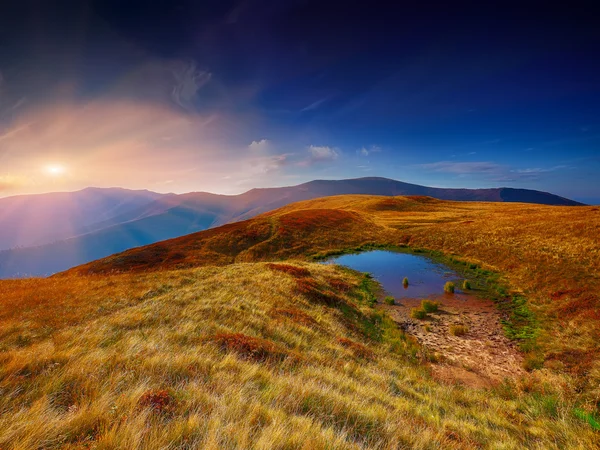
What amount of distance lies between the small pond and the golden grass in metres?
10.8

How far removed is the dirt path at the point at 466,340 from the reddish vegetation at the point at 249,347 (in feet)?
24.6

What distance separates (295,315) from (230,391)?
25.3 ft

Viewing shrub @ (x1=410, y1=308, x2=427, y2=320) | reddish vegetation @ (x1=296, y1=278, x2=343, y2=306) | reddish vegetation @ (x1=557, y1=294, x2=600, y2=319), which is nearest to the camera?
reddish vegetation @ (x1=557, y1=294, x2=600, y2=319)

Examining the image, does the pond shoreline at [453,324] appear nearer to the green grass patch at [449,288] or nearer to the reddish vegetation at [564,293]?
the green grass patch at [449,288]

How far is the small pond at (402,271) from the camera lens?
21688 mm

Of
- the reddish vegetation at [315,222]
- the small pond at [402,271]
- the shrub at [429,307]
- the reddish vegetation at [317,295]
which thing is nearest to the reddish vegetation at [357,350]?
the reddish vegetation at [317,295]

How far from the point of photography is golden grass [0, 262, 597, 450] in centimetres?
328

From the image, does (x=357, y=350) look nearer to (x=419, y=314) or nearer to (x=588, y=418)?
(x=588, y=418)

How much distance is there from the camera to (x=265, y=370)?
6.00 meters

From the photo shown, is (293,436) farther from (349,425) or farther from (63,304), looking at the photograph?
(63,304)

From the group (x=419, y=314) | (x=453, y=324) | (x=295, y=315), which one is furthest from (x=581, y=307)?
(x=295, y=315)

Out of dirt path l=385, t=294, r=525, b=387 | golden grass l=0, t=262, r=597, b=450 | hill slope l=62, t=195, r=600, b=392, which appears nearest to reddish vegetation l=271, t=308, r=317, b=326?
golden grass l=0, t=262, r=597, b=450

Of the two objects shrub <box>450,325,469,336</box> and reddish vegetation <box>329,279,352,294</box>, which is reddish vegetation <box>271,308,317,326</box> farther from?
reddish vegetation <box>329,279,352,294</box>

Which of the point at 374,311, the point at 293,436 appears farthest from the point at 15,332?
the point at 374,311
